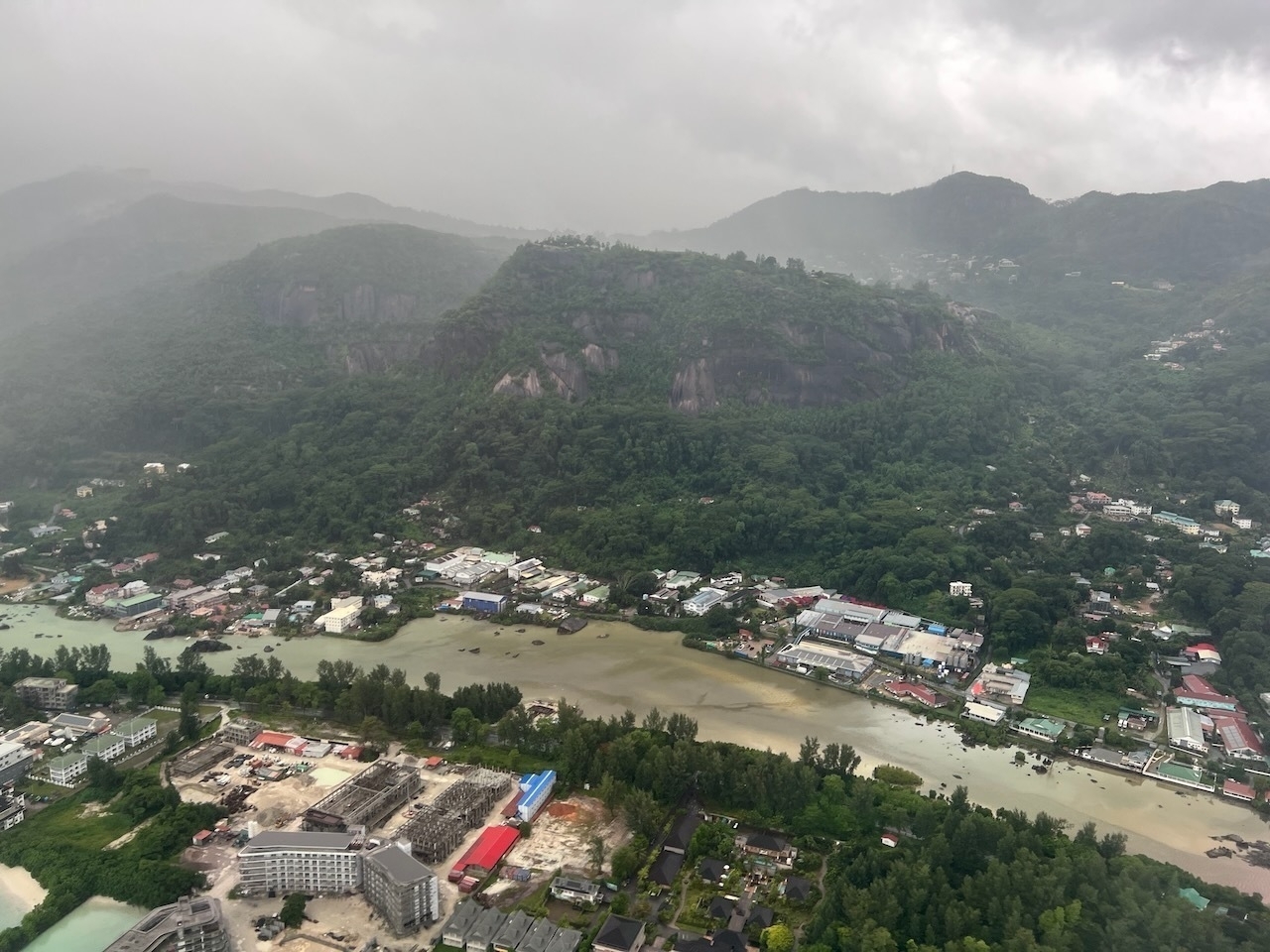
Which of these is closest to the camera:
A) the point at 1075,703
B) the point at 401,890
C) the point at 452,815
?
the point at 401,890

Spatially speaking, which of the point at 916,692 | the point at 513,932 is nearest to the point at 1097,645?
the point at 916,692

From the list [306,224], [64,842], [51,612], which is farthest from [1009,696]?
[306,224]

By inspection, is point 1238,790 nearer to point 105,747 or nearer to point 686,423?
point 105,747

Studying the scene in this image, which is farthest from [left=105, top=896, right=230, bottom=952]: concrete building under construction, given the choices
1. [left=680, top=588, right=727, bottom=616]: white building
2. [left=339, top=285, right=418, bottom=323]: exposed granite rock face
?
[left=339, top=285, right=418, bottom=323]: exposed granite rock face

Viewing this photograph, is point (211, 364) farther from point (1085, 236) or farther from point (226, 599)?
point (1085, 236)

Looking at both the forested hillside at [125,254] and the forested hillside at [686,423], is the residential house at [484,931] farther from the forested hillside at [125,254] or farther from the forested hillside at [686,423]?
the forested hillside at [125,254]

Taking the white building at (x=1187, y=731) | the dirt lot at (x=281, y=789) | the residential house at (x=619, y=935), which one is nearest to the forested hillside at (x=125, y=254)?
the dirt lot at (x=281, y=789)
